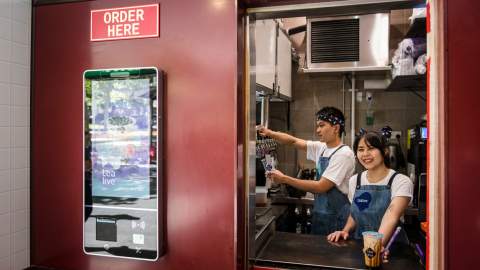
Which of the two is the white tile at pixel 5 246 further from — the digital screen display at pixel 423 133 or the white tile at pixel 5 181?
the digital screen display at pixel 423 133

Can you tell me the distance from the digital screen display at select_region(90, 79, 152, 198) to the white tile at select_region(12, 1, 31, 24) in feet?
1.78

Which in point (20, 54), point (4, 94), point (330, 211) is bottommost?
point (330, 211)

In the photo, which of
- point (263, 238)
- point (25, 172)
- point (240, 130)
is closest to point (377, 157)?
point (263, 238)

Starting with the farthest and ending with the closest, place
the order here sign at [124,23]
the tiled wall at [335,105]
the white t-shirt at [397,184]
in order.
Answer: the tiled wall at [335,105] → the white t-shirt at [397,184] → the order here sign at [124,23]

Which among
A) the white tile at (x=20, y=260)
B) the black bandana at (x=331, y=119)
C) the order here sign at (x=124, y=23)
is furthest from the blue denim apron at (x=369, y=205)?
the white tile at (x=20, y=260)

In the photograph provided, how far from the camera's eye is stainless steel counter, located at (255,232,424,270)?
1.68m

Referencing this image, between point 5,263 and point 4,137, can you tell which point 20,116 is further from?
point 5,263

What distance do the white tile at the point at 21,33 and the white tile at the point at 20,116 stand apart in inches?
13.8

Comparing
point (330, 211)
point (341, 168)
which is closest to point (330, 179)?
point (341, 168)

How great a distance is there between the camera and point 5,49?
5.65ft

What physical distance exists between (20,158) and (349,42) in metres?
2.85

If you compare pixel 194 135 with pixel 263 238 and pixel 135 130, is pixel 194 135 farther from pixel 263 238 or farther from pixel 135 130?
pixel 263 238

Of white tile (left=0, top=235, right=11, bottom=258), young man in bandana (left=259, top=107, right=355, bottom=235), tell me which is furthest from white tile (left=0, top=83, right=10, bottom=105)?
young man in bandana (left=259, top=107, right=355, bottom=235)

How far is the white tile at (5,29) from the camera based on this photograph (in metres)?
1.70
